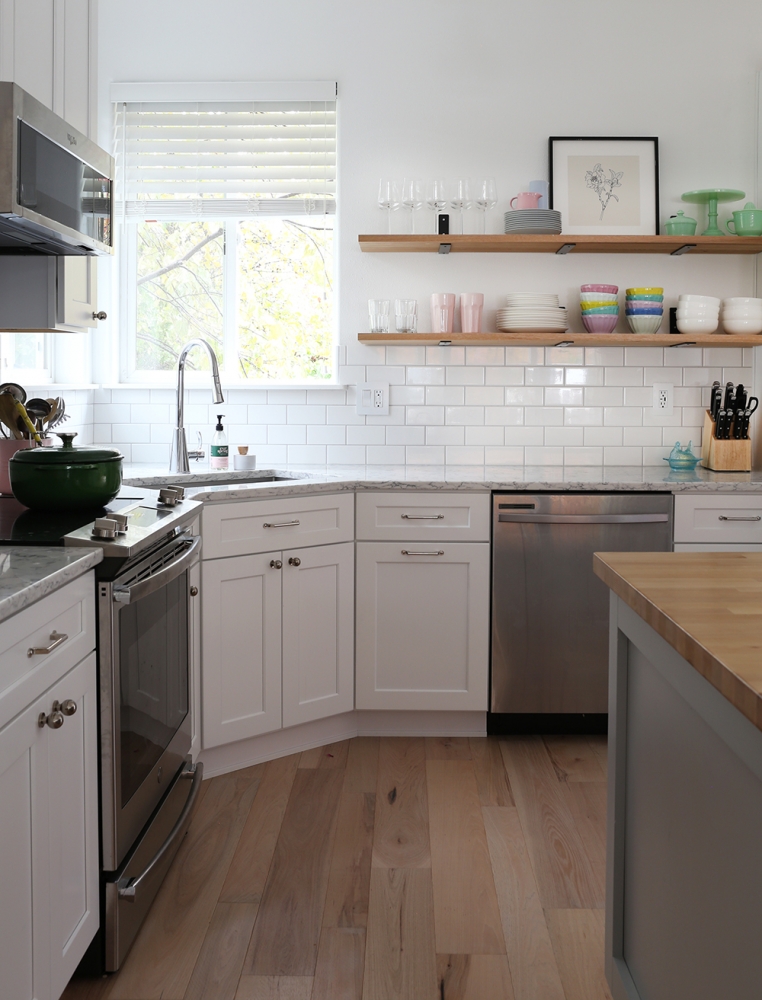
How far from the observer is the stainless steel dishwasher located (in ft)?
10.4

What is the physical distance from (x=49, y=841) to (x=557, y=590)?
80.3 inches

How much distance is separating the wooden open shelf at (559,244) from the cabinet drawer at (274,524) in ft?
3.63

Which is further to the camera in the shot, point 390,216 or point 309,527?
point 390,216

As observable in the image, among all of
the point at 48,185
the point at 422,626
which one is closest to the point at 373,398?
the point at 422,626

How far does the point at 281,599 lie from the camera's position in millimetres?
3014

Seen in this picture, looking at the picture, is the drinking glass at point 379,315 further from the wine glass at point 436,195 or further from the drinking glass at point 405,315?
the wine glass at point 436,195

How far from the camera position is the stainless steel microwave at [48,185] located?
6.38ft

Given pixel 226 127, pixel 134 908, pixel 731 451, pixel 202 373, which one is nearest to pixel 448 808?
pixel 134 908

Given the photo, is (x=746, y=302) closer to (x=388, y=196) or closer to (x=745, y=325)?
(x=745, y=325)

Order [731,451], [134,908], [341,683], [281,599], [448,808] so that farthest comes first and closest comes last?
[731,451]
[341,683]
[281,599]
[448,808]
[134,908]

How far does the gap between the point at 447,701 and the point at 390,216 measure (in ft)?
6.38

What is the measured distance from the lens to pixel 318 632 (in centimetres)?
313

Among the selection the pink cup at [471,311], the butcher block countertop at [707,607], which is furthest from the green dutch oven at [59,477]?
the pink cup at [471,311]

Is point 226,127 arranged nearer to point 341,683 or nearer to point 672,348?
point 672,348
